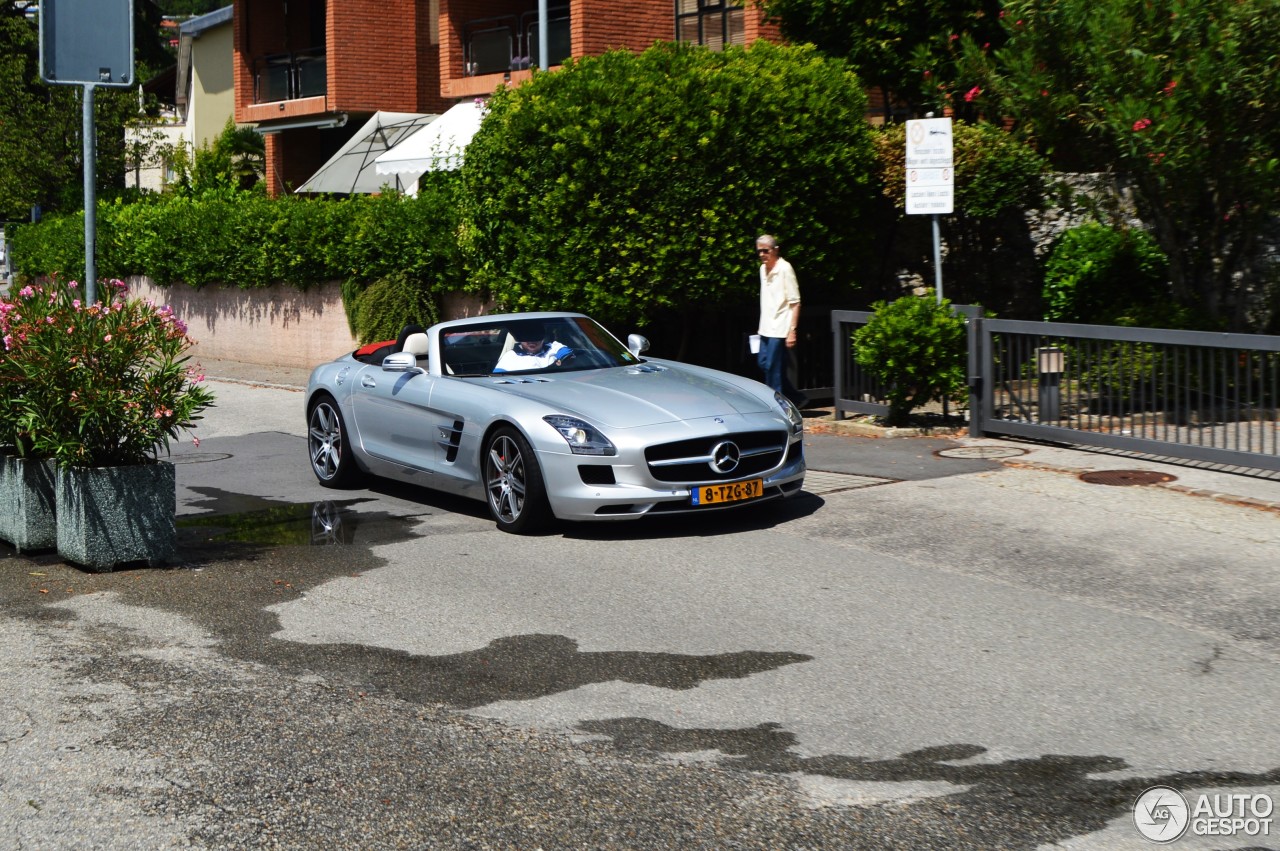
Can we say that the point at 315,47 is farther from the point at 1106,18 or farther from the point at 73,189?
the point at 1106,18

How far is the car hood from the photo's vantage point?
9.37m

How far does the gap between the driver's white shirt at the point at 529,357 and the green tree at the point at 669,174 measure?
510 cm

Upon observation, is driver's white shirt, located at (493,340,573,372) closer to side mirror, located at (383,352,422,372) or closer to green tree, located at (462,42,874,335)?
side mirror, located at (383,352,422,372)

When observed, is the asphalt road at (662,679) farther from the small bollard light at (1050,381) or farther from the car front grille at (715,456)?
the small bollard light at (1050,381)

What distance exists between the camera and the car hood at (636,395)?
30.7ft

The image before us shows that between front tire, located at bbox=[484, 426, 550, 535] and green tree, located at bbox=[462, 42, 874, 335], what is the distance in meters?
6.39

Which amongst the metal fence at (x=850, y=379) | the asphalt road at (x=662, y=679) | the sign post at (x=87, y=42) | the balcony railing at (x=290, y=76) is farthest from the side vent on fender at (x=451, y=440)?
the balcony railing at (x=290, y=76)

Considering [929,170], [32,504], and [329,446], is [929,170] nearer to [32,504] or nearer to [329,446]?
[329,446]

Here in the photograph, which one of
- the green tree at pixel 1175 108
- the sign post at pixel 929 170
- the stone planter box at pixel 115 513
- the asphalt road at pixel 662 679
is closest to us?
the asphalt road at pixel 662 679

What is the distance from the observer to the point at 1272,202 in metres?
13.6

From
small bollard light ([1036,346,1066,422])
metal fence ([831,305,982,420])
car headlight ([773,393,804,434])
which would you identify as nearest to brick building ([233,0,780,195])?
metal fence ([831,305,982,420])

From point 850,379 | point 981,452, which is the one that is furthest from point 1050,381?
point 850,379

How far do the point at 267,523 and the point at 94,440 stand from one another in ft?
6.18

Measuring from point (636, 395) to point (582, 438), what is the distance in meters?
0.73
